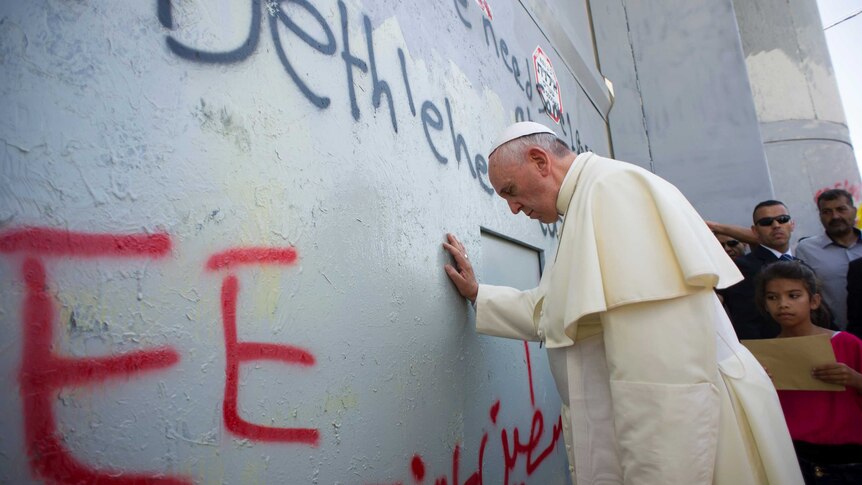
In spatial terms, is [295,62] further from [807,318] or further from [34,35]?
[807,318]

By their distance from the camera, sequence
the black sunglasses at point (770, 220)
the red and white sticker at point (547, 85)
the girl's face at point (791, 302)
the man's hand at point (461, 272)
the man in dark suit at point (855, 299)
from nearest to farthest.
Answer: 1. the man's hand at point (461, 272)
2. the girl's face at point (791, 302)
3. the man in dark suit at point (855, 299)
4. the black sunglasses at point (770, 220)
5. the red and white sticker at point (547, 85)

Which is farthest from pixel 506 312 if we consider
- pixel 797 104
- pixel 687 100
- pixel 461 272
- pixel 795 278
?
pixel 797 104

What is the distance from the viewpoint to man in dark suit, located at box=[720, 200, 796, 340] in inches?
125

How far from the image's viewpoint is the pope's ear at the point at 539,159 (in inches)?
68.2

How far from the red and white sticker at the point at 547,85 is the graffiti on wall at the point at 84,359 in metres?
3.06

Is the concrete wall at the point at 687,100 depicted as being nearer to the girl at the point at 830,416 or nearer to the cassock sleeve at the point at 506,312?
the girl at the point at 830,416

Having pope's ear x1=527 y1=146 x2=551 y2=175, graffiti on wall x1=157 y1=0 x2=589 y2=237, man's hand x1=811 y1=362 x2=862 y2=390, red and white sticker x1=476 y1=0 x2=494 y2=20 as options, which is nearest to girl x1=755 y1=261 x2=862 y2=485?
man's hand x1=811 y1=362 x2=862 y2=390

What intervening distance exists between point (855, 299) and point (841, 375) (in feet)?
4.27

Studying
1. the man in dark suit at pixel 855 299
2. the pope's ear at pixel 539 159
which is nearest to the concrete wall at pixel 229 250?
the pope's ear at pixel 539 159

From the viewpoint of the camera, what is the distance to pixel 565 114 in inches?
171

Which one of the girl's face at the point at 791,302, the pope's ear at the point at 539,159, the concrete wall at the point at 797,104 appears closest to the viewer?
the pope's ear at the point at 539,159

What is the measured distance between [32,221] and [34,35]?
34 centimetres

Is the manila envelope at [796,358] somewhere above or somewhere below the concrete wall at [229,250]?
below

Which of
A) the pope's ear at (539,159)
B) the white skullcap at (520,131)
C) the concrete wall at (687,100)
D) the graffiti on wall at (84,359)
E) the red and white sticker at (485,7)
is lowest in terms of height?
the graffiti on wall at (84,359)
